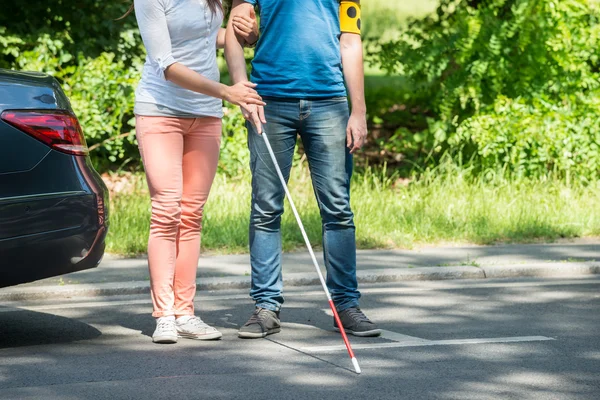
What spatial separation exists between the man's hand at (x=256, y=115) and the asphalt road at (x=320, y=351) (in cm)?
106

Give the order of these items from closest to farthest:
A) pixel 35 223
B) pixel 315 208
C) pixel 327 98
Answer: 1. pixel 35 223
2. pixel 327 98
3. pixel 315 208

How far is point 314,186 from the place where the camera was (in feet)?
19.0

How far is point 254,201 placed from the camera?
19.0 ft

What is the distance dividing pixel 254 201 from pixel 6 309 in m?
1.81

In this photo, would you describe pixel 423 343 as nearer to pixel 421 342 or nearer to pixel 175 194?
pixel 421 342

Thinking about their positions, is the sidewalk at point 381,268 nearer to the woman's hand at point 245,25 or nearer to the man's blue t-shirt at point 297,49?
the man's blue t-shirt at point 297,49

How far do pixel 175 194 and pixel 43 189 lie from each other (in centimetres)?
62

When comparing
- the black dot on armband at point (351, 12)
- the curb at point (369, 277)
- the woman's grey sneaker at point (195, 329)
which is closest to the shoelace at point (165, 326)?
the woman's grey sneaker at point (195, 329)

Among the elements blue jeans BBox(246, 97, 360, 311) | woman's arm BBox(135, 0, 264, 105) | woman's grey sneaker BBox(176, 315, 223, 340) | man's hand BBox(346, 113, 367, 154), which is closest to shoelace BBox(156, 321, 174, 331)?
woman's grey sneaker BBox(176, 315, 223, 340)

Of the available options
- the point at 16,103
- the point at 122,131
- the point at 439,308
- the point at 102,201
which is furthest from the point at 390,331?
the point at 122,131

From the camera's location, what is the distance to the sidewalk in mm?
7191

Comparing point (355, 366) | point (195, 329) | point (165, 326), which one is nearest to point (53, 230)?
point (165, 326)

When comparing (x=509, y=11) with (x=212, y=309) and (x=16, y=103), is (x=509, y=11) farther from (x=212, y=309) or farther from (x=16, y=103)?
(x=16, y=103)

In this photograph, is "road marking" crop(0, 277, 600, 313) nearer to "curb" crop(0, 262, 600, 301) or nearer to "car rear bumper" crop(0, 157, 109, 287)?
"curb" crop(0, 262, 600, 301)
